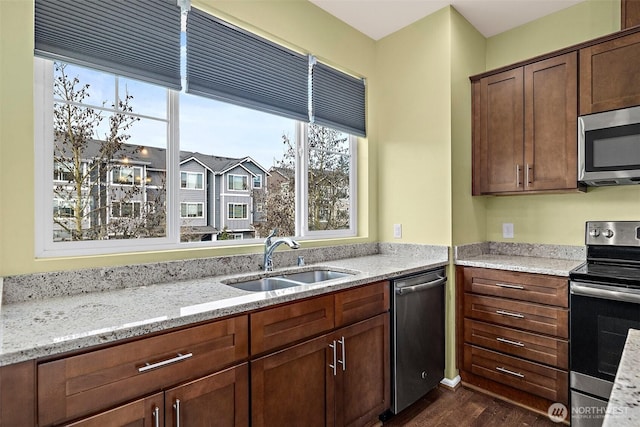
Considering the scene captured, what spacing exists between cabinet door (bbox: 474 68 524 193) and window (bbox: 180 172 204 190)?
83.4 inches

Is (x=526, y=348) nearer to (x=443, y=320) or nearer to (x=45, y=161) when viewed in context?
(x=443, y=320)

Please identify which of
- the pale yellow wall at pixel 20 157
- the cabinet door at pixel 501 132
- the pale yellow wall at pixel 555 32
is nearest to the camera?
the pale yellow wall at pixel 20 157

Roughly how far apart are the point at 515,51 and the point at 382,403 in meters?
2.92

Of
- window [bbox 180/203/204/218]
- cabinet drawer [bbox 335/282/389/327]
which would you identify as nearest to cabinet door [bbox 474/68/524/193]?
cabinet drawer [bbox 335/282/389/327]

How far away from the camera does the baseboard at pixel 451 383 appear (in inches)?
101

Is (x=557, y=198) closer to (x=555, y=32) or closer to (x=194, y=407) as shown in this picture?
(x=555, y=32)

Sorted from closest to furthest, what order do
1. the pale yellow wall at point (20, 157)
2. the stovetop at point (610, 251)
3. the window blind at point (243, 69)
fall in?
the pale yellow wall at point (20, 157), the window blind at point (243, 69), the stovetop at point (610, 251)

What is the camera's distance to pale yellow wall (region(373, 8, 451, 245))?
2.64m

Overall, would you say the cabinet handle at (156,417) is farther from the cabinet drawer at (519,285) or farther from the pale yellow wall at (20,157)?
the cabinet drawer at (519,285)

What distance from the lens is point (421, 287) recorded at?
7.55ft

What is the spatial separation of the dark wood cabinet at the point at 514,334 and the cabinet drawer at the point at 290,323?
1.30 meters

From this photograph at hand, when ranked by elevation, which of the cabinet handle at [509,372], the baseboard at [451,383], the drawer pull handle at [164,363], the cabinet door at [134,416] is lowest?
the baseboard at [451,383]

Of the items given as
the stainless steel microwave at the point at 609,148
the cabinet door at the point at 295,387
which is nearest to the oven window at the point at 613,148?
the stainless steel microwave at the point at 609,148

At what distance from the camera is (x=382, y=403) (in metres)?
2.08
